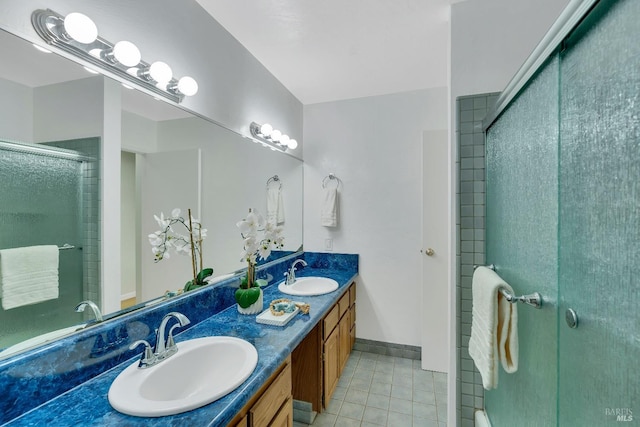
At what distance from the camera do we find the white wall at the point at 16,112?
0.78m

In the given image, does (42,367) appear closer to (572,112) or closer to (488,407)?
(572,112)

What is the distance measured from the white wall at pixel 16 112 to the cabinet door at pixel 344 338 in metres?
2.01

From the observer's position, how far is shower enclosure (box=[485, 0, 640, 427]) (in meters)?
0.52

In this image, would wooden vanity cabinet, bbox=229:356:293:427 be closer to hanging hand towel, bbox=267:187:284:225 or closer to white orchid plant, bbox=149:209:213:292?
white orchid plant, bbox=149:209:213:292

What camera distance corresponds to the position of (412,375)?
2250 mm

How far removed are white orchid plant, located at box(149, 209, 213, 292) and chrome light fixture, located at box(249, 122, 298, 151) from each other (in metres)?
0.85

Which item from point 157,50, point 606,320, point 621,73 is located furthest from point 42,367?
point 621,73

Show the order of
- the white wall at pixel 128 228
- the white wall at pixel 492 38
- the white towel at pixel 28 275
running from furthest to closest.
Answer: the white wall at pixel 492 38 < the white wall at pixel 128 228 < the white towel at pixel 28 275

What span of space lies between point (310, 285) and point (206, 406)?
4.92 ft

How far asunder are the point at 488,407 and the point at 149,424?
1.57m

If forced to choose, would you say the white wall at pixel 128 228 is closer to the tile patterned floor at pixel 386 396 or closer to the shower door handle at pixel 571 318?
the tile patterned floor at pixel 386 396

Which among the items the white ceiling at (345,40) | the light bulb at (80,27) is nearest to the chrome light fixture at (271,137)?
the white ceiling at (345,40)

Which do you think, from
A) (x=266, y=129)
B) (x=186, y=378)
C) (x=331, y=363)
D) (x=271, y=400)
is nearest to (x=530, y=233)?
(x=271, y=400)

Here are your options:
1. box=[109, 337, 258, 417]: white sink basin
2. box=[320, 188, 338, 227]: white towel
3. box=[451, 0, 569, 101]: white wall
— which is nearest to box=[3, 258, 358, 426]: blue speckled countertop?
box=[109, 337, 258, 417]: white sink basin
